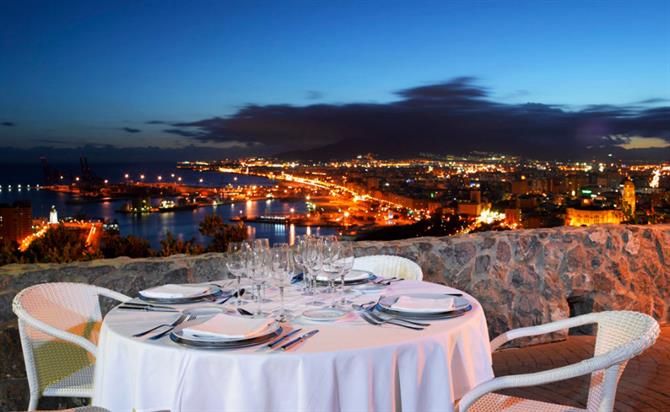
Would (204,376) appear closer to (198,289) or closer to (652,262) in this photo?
(198,289)

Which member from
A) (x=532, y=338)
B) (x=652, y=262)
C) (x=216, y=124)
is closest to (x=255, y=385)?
(x=532, y=338)

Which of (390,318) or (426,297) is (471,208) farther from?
(390,318)

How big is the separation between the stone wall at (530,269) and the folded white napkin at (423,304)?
2118 mm

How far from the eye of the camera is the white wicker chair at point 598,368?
206 centimetres

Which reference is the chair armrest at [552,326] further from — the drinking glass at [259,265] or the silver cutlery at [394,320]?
the drinking glass at [259,265]

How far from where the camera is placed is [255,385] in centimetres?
183

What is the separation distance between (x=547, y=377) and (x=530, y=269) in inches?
127

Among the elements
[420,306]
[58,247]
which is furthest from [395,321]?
[58,247]

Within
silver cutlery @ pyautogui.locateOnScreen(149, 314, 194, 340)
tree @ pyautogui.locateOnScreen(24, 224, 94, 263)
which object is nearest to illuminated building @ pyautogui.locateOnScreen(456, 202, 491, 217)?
tree @ pyautogui.locateOnScreen(24, 224, 94, 263)

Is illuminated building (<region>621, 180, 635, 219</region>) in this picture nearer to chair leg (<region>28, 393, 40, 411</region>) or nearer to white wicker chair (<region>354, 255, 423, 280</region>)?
white wicker chair (<region>354, 255, 423, 280</region>)

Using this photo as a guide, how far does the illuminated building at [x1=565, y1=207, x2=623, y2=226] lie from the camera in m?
7.34

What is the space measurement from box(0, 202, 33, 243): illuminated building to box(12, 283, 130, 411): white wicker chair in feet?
18.5

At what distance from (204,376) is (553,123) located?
51.8 ft

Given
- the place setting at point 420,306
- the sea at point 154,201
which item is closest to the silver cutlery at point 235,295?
the place setting at point 420,306
